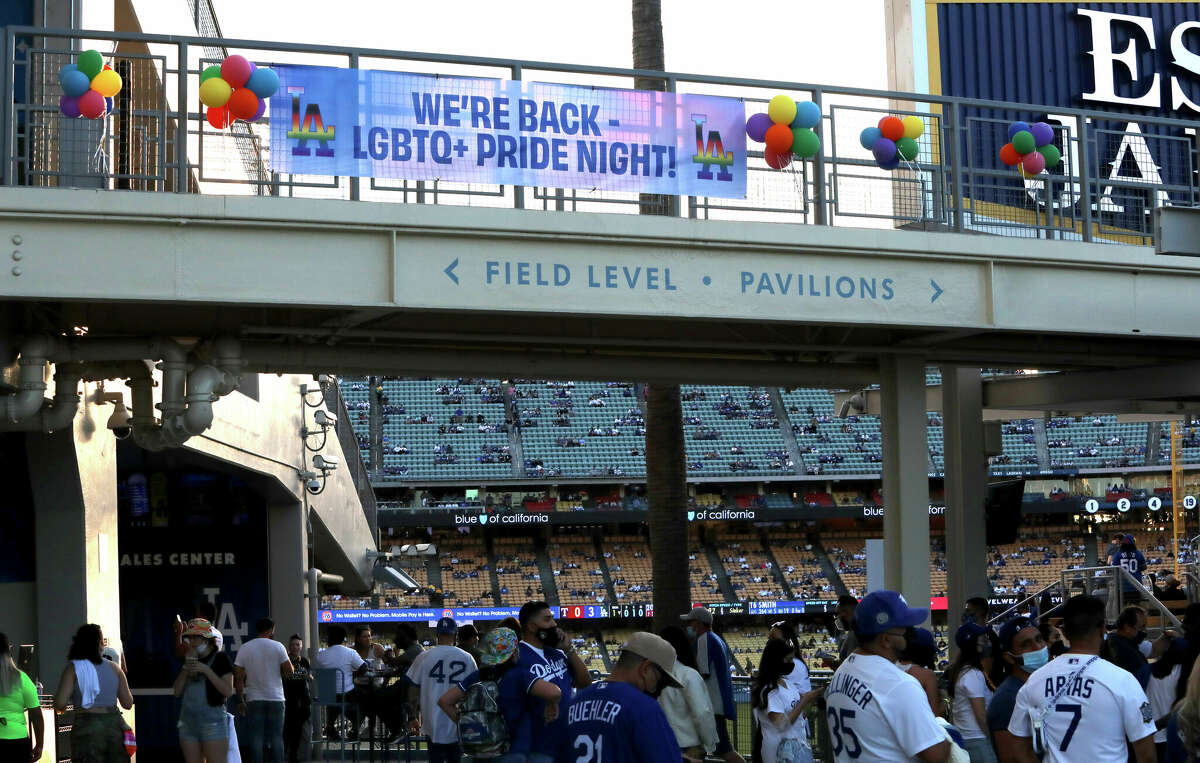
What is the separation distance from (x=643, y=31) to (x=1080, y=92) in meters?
6.36

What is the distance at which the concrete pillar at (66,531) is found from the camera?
46.6 ft

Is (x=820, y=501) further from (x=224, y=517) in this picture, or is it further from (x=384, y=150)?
(x=384, y=150)

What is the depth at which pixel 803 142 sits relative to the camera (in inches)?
488

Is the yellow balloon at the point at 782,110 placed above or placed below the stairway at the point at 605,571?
above

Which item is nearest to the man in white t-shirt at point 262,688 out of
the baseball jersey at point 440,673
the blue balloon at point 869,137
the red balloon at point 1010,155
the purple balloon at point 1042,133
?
the baseball jersey at point 440,673

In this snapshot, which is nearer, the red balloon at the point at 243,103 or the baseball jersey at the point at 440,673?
the red balloon at the point at 243,103

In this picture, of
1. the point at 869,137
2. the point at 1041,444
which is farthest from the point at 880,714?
the point at 1041,444

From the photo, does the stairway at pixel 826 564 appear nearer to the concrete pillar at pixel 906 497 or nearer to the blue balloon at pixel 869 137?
the concrete pillar at pixel 906 497

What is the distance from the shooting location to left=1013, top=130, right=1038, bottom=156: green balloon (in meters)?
13.3

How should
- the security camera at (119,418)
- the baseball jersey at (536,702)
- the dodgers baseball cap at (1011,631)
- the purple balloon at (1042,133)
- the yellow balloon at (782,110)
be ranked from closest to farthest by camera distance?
the baseball jersey at (536,702), the dodgers baseball cap at (1011,631), the yellow balloon at (782,110), the purple balloon at (1042,133), the security camera at (119,418)

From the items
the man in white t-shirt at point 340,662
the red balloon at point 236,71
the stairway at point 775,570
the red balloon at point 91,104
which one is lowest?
the stairway at point 775,570

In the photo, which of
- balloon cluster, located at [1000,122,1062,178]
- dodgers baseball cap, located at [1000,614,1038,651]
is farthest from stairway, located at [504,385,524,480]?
dodgers baseball cap, located at [1000,614,1038,651]

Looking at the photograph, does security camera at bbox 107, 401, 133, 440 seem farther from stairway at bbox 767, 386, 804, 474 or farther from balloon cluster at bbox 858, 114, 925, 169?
stairway at bbox 767, 386, 804, 474

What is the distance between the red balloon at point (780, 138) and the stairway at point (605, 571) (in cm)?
4672
